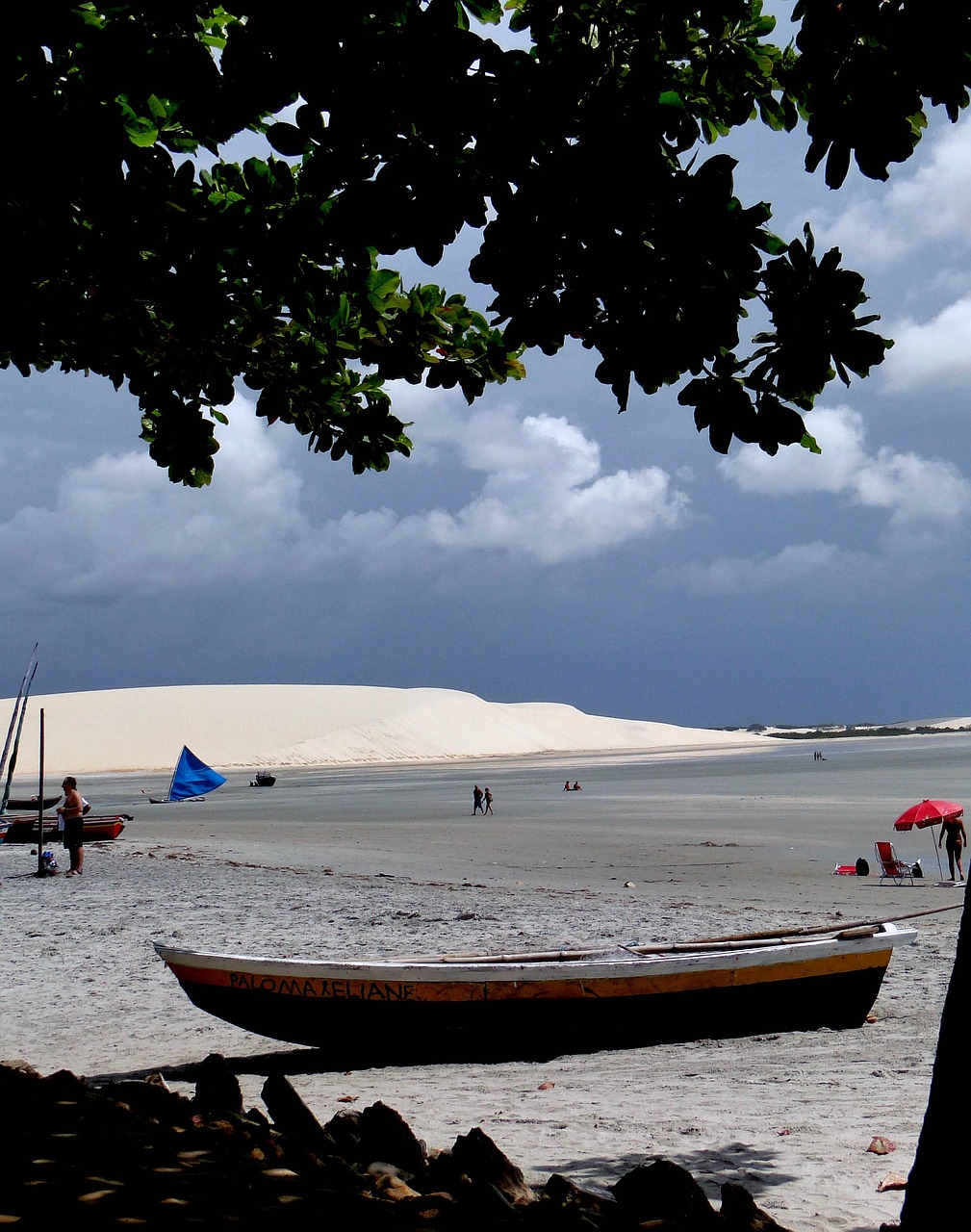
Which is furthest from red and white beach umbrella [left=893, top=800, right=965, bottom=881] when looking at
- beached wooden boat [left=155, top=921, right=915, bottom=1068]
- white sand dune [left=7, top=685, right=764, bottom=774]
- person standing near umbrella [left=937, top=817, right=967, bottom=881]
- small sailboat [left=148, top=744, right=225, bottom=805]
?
white sand dune [left=7, top=685, right=764, bottom=774]

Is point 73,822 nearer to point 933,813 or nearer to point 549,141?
point 933,813

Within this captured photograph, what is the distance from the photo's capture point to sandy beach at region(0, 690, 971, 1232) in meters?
6.10

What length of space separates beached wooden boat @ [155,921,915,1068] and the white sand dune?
77523mm

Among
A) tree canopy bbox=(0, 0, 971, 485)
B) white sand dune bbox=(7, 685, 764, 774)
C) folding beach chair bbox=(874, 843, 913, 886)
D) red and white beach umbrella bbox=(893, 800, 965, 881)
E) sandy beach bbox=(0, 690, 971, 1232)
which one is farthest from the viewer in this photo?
white sand dune bbox=(7, 685, 764, 774)

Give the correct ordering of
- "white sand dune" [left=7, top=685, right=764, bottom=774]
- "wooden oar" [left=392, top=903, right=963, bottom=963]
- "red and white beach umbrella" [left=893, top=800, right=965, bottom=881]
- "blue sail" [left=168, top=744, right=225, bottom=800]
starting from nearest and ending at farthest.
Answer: "wooden oar" [left=392, top=903, right=963, bottom=963] → "red and white beach umbrella" [left=893, top=800, right=965, bottom=881] → "blue sail" [left=168, top=744, right=225, bottom=800] → "white sand dune" [left=7, top=685, right=764, bottom=774]

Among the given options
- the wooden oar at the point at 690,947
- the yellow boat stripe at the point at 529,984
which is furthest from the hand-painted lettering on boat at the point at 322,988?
the wooden oar at the point at 690,947

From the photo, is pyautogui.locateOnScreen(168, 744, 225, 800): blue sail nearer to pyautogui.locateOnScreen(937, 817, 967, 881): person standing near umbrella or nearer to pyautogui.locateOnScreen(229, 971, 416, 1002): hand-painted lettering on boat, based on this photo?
pyautogui.locateOnScreen(937, 817, 967, 881): person standing near umbrella

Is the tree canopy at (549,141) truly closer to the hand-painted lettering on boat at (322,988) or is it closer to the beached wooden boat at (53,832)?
the hand-painted lettering on boat at (322,988)

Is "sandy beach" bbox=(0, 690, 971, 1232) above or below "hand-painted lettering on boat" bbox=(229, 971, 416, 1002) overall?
below

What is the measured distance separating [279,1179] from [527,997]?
149 inches

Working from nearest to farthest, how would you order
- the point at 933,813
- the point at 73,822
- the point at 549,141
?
the point at 549,141 → the point at 933,813 → the point at 73,822

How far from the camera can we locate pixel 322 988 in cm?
791

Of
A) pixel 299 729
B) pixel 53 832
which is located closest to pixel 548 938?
pixel 53 832

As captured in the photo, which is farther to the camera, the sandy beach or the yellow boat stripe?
the yellow boat stripe
